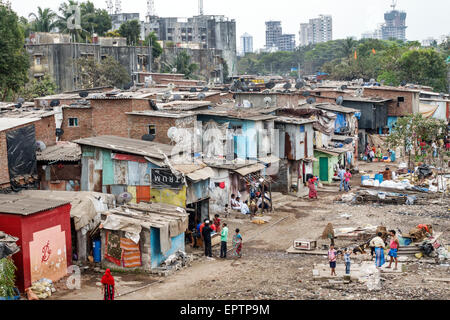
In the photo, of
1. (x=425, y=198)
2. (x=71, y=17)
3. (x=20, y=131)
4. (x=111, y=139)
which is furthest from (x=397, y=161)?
(x=71, y=17)

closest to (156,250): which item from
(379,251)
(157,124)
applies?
(379,251)

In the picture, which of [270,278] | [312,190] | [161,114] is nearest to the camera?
[270,278]

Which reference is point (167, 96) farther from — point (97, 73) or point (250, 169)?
point (97, 73)

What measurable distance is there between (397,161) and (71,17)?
38786 mm

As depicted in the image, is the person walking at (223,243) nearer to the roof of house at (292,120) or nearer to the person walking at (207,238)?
the person walking at (207,238)

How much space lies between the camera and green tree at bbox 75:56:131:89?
57781 millimetres

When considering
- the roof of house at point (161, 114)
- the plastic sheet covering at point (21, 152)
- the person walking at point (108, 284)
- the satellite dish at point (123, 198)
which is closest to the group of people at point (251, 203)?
the roof of house at point (161, 114)

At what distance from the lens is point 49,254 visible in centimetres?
1697

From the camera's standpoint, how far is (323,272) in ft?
58.6

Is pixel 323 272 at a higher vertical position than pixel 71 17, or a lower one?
lower

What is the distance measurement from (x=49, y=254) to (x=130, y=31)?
60.9 meters

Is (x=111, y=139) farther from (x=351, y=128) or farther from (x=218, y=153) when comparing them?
(x=351, y=128)

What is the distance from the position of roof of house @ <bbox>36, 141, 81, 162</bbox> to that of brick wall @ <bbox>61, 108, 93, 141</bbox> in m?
4.02
